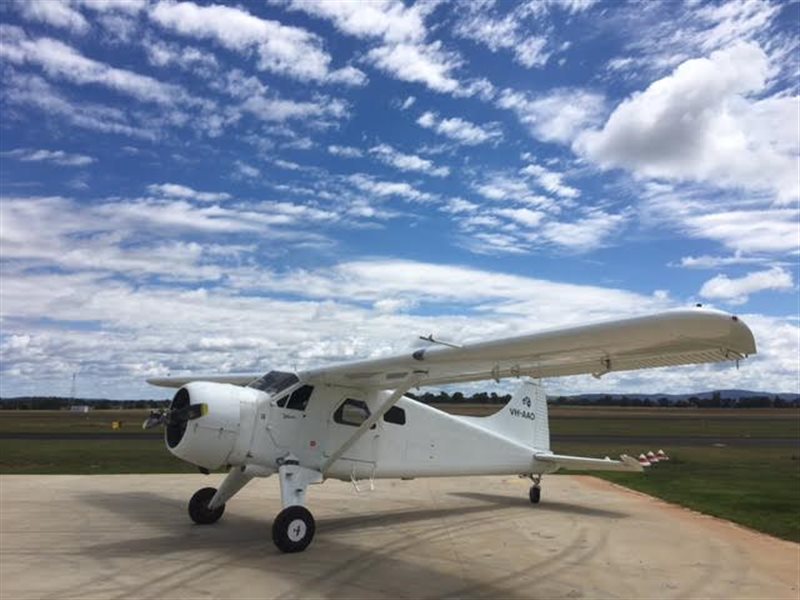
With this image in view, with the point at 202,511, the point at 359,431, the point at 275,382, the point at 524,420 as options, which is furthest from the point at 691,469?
the point at 202,511

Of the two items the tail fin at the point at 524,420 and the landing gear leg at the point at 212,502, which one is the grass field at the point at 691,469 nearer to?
the tail fin at the point at 524,420

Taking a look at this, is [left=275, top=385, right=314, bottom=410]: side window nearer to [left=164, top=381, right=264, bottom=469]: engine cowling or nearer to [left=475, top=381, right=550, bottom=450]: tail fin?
[left=164, top=381, right=264, bottom=469]: engine cowling

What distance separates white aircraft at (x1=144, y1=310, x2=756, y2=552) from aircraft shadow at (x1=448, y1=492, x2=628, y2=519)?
1.21 meters

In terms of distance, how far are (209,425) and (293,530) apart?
1879 millimetres

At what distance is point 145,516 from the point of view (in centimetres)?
1210

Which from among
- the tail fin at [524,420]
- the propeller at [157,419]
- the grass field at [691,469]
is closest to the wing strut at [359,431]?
the propeller at [157,419]

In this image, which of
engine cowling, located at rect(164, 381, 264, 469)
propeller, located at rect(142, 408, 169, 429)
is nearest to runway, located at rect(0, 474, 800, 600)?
engine cowling, located at rect(164, 381, 264, 469)

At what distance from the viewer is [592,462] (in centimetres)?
1374

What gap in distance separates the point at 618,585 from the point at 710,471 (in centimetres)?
1613

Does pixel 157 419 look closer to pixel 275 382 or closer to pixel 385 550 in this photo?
pixel 275 382

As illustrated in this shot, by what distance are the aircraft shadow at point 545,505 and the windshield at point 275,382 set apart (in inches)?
246

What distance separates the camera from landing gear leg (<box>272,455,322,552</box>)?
9.30 metres

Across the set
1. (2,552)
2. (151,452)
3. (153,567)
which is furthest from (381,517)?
(151,452)

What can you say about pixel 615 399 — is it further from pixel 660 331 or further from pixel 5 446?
pixel 660 331
